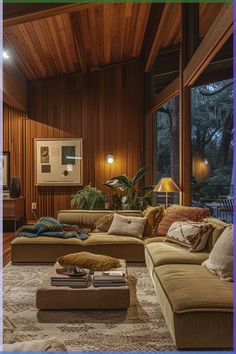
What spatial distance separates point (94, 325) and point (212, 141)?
120 inches

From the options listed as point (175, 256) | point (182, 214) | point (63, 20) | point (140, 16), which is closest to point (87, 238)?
point (182, 214)

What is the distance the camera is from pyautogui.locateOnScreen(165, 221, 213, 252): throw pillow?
3918 millimetres

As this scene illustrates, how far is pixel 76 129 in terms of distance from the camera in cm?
842

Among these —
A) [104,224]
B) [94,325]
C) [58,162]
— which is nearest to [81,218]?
[104,224]

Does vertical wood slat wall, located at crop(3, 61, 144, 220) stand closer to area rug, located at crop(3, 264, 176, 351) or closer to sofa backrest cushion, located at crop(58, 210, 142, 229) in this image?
sofa backrest cushion, located at crop(58, 210, 142, 229)

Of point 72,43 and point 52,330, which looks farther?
point 72,43

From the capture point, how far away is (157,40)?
6465 millimetres

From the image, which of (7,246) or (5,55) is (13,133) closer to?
(5,55)

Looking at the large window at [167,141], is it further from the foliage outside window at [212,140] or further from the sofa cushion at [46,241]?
the sofa cushion at [46,241]

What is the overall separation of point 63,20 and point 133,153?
11.5ft

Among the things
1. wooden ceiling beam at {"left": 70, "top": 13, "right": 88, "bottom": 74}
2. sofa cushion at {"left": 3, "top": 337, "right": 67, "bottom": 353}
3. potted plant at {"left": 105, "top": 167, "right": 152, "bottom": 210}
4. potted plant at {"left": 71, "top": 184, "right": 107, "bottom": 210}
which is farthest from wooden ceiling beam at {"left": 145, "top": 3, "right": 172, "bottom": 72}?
sofa cushion at {"left": 3, "top": 337, "right": 67, "bottom": 353}

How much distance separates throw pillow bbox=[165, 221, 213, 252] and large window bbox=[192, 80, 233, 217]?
0.80 m

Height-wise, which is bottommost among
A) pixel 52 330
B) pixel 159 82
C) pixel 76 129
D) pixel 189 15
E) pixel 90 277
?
pixel 52 330

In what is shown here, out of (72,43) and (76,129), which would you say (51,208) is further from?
(72,43)
